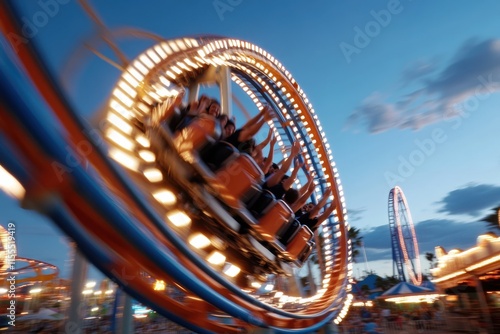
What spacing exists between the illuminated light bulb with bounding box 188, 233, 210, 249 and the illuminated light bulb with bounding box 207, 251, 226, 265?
0.33ft

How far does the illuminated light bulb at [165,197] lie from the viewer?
320cm

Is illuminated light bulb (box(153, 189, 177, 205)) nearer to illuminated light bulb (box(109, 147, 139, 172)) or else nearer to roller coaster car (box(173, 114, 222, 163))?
illuminated light bulb (box(109, 147, 139, 172))

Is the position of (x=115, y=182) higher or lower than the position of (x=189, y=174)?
lower

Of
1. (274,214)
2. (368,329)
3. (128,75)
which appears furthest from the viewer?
(368,329)

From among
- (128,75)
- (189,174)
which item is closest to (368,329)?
(189,174)

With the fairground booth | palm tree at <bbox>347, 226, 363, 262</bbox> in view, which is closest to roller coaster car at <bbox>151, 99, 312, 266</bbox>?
the fairground booth

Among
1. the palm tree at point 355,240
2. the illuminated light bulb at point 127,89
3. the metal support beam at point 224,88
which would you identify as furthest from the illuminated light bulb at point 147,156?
the palm tree at point 355,240

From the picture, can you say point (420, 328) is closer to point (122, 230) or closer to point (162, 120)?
point (162, 120)

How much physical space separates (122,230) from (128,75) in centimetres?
227

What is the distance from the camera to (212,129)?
10.3ft

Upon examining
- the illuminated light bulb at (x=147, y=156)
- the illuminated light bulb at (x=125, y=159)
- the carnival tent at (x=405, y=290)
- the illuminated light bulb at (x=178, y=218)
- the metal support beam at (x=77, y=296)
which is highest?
the illuminated light bulb at (x=147, y=156)

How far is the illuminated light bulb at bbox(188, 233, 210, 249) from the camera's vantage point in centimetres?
330

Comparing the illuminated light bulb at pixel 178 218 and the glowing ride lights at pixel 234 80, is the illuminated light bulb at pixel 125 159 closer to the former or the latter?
the glowing ride lights at pixel 234 80

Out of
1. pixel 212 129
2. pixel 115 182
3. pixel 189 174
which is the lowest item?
pixel 115 182
